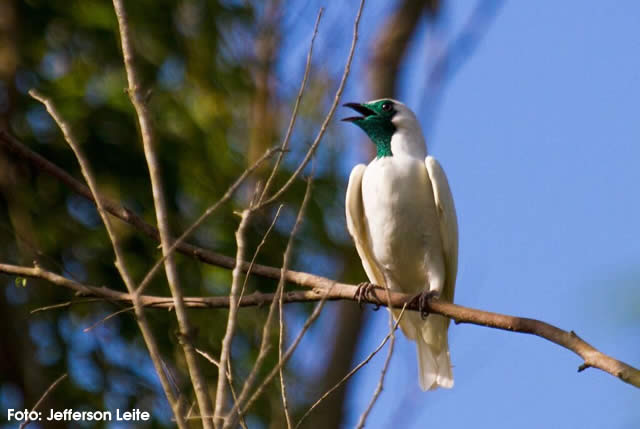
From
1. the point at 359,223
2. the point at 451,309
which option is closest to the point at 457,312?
the point at 451,309

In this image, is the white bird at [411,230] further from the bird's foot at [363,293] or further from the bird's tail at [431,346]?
the bird's foot at [363,293]

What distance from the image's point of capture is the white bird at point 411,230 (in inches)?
220

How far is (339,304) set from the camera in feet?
29.7

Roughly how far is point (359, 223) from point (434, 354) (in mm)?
828

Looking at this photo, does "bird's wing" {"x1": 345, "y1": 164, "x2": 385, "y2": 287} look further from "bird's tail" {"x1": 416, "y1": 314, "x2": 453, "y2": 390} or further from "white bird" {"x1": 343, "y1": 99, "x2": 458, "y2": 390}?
"bird's tail" {"x1": 416, "y1": 314, "x2": 453, "y2": 390}

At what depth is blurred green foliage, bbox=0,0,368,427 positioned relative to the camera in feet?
20.5

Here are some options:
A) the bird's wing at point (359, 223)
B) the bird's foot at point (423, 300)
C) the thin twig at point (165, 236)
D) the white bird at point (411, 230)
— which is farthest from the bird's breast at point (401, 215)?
the thin twig at point (165, 236)

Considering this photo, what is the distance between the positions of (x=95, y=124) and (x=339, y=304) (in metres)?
3.24

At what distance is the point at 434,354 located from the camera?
592 centimetres

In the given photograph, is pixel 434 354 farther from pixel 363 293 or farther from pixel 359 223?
pixel 363 293

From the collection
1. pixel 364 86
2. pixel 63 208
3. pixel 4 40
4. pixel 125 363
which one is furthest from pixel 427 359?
pixel 364 86

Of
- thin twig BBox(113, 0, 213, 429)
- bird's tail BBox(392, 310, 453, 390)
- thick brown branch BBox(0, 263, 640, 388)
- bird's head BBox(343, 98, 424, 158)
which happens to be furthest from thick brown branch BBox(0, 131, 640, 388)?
bird's head BBox(343, 98, 424, 158)

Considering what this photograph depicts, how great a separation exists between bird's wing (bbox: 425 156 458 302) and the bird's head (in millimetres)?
403

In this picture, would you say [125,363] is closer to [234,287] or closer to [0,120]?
[0,120]
